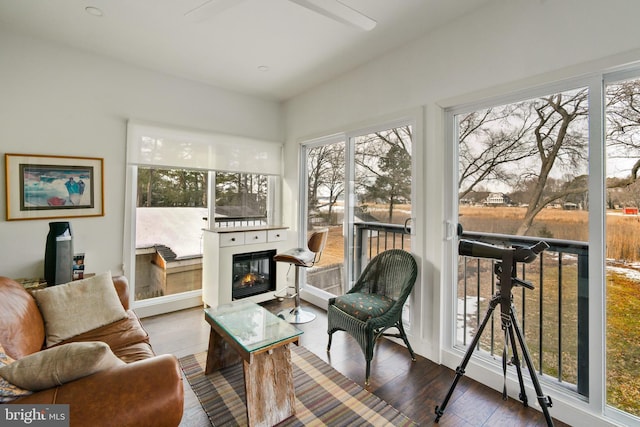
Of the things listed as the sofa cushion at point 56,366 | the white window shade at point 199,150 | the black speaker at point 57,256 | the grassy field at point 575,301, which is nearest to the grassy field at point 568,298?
the grassy field at point 575,301

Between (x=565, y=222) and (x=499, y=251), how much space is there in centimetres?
61

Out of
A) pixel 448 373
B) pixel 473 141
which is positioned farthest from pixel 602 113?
pixel 448 373

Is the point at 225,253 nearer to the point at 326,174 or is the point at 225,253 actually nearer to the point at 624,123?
the point at 326,174

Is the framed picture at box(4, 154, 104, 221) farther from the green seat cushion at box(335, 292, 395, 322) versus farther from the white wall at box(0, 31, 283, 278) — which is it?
the green seat cushion at box(335, 292, 395, 322)

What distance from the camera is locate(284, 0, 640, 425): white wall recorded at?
5.49 ft

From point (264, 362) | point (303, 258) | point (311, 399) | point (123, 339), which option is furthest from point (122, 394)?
point (303, 258)

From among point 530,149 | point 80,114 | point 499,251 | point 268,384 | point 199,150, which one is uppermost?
point 80,114

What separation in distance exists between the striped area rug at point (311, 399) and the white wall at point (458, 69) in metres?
0.83

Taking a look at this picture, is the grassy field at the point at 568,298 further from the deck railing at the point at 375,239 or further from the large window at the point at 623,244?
the deck railing at the point at 375,239

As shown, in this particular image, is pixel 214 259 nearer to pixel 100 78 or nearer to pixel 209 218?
pixel 209 218

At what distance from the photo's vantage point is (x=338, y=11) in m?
1.73

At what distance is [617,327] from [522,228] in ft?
Result: 2.42

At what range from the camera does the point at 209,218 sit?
3795 millimetres

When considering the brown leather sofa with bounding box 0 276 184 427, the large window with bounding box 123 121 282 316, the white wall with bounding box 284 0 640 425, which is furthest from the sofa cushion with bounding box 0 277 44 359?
the white wall with bounding box 284 0 640 425
